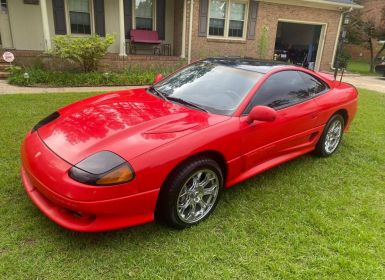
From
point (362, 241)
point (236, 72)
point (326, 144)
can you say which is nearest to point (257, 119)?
point (236, 72)

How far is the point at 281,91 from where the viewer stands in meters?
3.69

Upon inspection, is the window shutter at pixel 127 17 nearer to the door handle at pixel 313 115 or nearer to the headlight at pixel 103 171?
the door handle at pixel 313 115

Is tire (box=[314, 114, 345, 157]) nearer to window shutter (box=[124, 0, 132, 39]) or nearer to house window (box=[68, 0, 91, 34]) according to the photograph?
window shutter (box=[124, 0, 132, 39])

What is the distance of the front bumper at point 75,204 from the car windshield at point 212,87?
1.19 metres

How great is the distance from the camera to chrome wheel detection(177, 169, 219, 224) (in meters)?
2.81

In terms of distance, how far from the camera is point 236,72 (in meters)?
3.64

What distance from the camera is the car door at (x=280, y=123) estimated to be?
3.25 meters

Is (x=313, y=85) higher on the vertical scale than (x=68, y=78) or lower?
higher

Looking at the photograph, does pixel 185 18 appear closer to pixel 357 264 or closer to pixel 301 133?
pixel 301 133

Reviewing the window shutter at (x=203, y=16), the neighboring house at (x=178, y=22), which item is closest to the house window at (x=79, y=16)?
the neighboring house at (x=178, y=22)

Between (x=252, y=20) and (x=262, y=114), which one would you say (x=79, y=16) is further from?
Result: (x=262, y=114)

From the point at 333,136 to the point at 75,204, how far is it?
3.75 metres

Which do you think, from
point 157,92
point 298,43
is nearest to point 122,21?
point 157,92

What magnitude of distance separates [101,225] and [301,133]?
8.50ft
